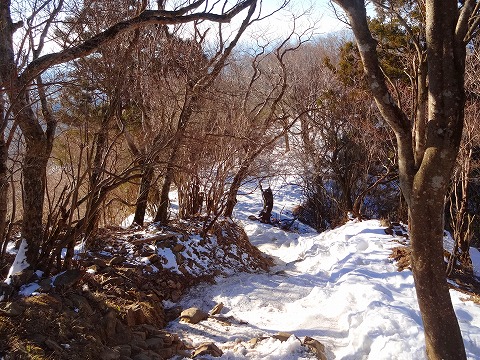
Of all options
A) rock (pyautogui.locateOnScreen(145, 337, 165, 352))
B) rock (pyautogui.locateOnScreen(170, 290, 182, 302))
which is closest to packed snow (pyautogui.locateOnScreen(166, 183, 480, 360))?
rock (pyautogui.locateOnScreen(170, 290, 182, 302))

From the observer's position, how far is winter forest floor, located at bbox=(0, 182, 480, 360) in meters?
3.15

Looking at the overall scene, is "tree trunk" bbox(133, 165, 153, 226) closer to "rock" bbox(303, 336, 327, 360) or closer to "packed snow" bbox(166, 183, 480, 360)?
"packed snow" bbox(166, 183, 480, 360)

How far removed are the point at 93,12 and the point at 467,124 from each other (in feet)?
18.3

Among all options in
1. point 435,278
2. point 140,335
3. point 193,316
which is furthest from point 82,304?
point 435,278

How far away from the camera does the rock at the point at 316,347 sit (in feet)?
10.8

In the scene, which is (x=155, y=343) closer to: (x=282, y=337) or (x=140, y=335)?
(x=140, y=335)

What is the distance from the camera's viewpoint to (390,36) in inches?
440

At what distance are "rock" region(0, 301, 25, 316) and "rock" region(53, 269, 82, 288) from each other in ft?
2.51

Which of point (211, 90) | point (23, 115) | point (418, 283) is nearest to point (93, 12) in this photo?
point (23, 115)

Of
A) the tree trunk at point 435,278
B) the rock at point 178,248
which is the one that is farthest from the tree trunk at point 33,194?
the tree trunk at point 435,278

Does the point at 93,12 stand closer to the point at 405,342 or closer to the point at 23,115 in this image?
the point at 23,115

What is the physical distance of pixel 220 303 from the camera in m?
A: 4.64

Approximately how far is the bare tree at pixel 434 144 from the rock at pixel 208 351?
1.66 meters

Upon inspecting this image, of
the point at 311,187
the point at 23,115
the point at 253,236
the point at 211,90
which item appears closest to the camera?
the point at 23,115
